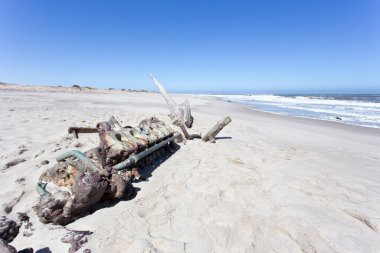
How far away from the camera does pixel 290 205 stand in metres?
3.30

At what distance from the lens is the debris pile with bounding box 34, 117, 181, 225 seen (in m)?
2.74

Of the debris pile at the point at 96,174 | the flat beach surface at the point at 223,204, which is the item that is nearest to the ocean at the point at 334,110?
the flat beach surface at the point at 223,204

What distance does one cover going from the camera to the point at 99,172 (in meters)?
3.08

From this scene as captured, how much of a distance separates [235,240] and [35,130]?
604 cm

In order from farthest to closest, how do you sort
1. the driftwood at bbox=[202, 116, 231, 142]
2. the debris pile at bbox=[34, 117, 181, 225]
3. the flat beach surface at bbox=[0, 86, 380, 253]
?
the driftwood at bbox=[202, 116, 231, 142] < the debris pile at bbox=[34, 117, 181, 225] < the flat beach surface at bbox=[0, 86, 380, 253]

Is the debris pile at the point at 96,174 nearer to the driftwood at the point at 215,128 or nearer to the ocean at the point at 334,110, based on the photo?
the driftwood at the point at 215,128

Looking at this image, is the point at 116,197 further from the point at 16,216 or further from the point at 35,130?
the point at 35,130

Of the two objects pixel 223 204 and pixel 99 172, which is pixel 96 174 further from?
pixel 223 204

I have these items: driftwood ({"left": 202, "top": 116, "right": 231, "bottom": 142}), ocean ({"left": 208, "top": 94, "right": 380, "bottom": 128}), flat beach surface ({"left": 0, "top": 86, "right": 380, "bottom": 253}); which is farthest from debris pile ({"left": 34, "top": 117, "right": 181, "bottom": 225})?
ocean ({"left": 208, "top": 94, "right": 380, "bottom": 128})

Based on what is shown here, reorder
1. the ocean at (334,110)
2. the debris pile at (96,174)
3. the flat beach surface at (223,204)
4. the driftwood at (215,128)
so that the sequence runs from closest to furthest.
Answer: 1. the flat beach surface at (223,204)
2. the debris pile at (96,174)
3. the driftwood at (215,128)
4. the ocean at (334,110)

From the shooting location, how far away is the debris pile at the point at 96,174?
2.74 meters

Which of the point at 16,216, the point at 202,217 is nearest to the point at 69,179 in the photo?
the point at 16,216

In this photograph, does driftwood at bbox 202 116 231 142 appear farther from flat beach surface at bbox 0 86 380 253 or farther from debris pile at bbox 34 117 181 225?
debris pile at bbox 34 117 181 225

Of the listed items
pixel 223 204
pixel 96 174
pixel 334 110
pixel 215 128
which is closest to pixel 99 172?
pixel 96 174
